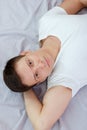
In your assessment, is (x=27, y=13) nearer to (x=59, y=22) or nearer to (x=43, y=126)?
(x=59, y=22)

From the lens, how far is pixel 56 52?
127 cm

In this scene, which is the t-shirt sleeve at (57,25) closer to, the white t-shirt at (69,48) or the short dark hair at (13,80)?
the white t-shirt at (69,48)

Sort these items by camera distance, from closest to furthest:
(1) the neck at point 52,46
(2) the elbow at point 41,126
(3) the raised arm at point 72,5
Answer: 1. (2) the elbow at point 41,126
2. (1) the neck at point 52,46
3. (3) the raised arm at point 72,5

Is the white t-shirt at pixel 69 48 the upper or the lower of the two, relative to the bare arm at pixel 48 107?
upper

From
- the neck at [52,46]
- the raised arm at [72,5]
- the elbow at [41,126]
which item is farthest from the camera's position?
the raised arm at [72,5]

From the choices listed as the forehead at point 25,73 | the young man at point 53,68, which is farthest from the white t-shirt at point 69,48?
the forehead at point 25,73

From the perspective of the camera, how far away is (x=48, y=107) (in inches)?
43.6

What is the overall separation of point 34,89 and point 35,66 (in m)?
0.16

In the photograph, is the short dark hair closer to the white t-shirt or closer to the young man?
the young man

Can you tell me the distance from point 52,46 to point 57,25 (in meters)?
0.12

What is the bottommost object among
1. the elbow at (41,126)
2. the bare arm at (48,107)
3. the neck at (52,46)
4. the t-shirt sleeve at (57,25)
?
the elbow at (41,126)

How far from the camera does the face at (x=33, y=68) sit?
1.12 meters

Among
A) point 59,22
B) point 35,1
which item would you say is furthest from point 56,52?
point 35,1

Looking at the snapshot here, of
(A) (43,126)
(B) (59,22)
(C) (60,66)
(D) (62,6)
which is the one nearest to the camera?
(A) (43,126)
